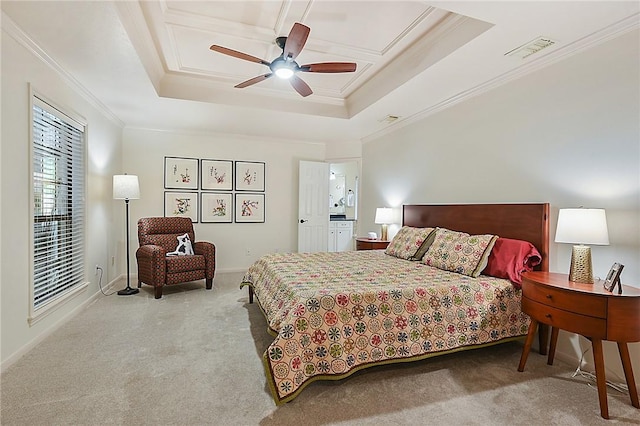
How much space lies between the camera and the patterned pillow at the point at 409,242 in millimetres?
3371

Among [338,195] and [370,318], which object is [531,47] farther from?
[338,195]

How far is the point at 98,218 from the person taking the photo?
13.3 ft

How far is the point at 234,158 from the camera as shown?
558 centimetres

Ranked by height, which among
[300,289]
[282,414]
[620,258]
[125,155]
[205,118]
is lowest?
[282,414]

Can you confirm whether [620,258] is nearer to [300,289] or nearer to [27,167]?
[300,289]

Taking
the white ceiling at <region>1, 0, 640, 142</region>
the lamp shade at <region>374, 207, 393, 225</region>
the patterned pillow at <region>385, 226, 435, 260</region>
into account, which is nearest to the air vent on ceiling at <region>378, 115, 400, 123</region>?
the white ceiling at <region>1, 0, 640, 142</region>

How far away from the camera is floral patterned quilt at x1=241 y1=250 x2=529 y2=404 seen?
1.84 meters

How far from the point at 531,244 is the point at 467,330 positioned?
3.23 ft

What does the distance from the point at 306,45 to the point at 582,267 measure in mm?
2773

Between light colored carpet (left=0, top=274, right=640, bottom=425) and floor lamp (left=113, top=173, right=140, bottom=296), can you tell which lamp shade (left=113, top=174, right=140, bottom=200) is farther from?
light colored carpet (left=0, top=274, right=640, bottom=425)

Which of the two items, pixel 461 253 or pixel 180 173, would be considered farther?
pixel 180 173

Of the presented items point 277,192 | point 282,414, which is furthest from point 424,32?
point 277,192

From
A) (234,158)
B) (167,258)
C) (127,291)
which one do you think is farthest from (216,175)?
(127,291)

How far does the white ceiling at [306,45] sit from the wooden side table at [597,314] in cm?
172
